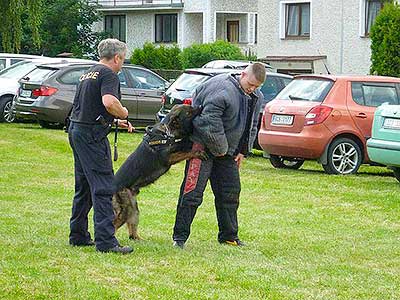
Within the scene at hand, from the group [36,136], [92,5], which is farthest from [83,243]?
[92,5]

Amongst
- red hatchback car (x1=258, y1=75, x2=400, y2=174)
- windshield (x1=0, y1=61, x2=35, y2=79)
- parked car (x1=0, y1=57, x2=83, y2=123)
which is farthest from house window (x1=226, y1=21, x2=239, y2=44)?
red hatchback car (x1=258, y1=75, x2=400, y2=174)

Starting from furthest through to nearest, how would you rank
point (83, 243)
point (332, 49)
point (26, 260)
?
point (332, 49) → point (83, 243) → point (26, 260)

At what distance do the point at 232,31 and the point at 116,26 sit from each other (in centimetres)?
755

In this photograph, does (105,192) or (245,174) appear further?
(245,174)

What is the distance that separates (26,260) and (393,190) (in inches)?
308

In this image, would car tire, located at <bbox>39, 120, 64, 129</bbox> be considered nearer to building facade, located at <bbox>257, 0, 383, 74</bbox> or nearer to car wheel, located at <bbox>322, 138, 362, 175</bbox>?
car wheel, located at <bbox>322, 138, 362, 175</bbox>

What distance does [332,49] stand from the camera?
4303 centimetres

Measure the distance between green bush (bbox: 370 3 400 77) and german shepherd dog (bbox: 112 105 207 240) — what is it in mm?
22724

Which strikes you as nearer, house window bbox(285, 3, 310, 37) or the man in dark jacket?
the man in dark jacket

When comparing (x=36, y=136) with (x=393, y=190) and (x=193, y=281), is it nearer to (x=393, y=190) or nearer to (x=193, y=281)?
(x=393, y=190)

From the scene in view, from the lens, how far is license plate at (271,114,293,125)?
17.1 metres

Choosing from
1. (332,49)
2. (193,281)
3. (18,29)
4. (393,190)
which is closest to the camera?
(193,281)

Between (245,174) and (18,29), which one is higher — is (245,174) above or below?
below

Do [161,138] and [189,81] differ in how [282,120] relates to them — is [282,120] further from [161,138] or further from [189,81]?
[161,138]
